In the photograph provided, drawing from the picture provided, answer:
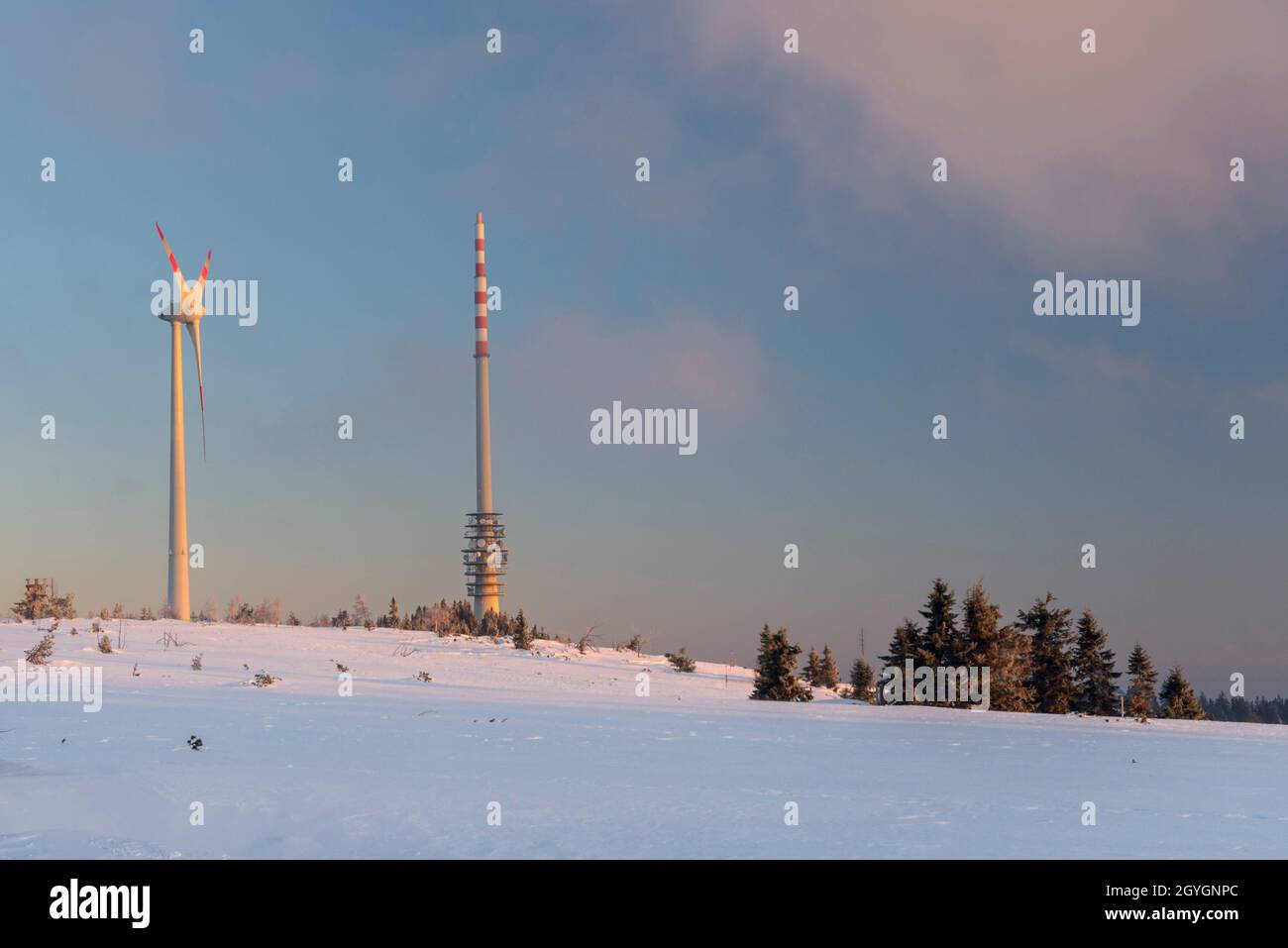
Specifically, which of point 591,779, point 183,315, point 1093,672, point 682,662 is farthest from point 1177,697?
point 183,315

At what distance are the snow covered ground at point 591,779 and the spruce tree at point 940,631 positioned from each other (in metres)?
11.4

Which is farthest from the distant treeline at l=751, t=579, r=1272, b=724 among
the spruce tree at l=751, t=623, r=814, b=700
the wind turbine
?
the wind turbine

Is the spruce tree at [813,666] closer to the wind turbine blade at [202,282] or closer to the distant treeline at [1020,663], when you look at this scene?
the distant treeline at [1020,663]

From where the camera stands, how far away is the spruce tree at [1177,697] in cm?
3697

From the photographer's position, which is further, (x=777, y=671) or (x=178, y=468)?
(x=178, y=468)

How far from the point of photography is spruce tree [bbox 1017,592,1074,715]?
122 feet

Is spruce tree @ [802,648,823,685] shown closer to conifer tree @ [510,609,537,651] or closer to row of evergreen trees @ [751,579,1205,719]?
row of evergreen trees @ [751,579,1205,719]

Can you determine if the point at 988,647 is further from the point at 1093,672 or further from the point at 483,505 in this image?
the point at 483,505

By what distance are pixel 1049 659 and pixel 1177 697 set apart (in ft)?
15.3

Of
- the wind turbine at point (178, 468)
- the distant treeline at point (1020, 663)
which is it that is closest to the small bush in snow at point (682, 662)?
the distant treeline at point (1020, 663)

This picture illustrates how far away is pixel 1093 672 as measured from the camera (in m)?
37.5
